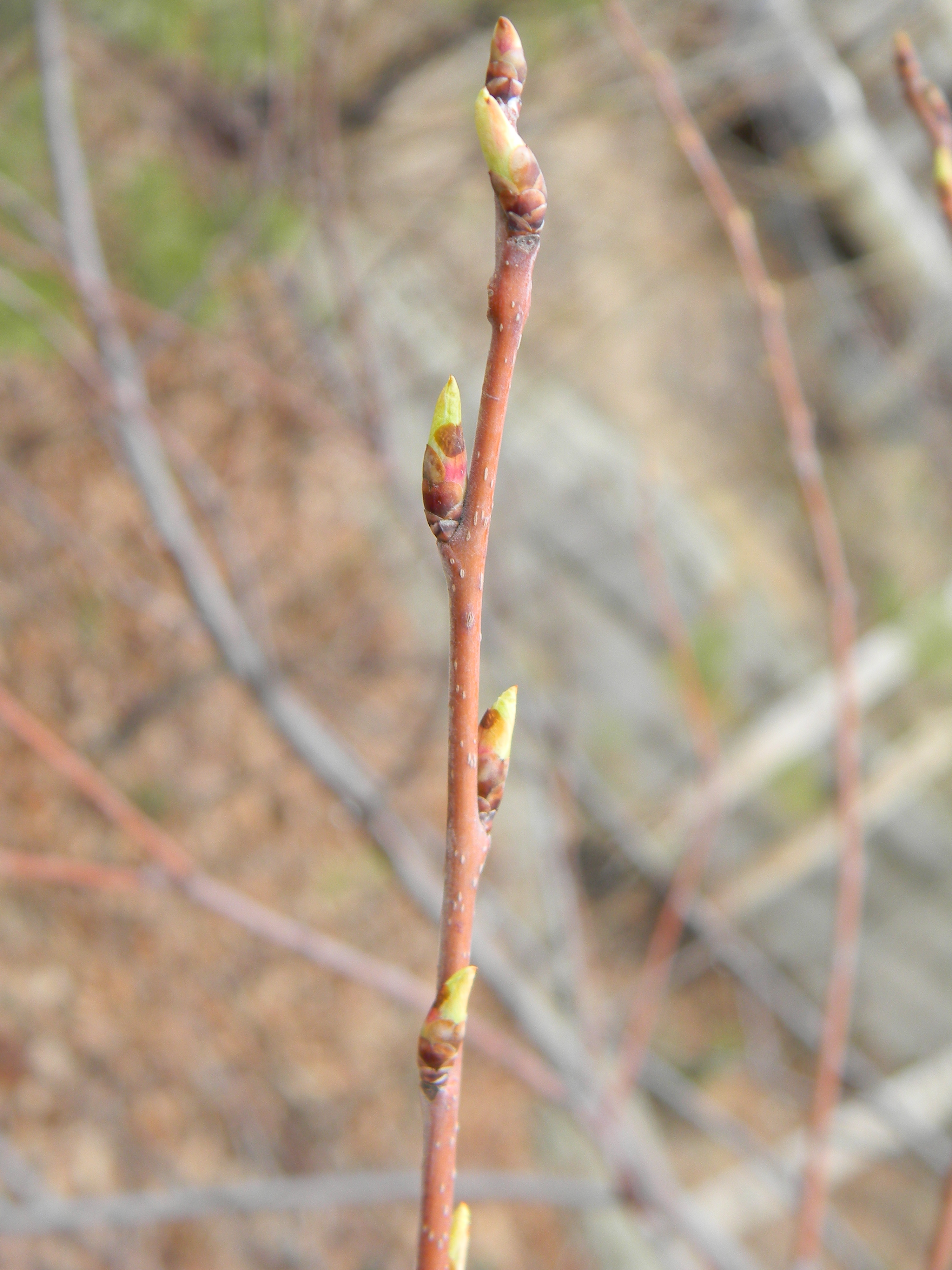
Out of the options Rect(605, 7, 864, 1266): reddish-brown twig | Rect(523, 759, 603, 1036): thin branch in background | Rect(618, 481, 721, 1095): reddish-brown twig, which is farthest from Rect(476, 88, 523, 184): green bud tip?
Rect(523, 759, 603, 1036): thin branch in background

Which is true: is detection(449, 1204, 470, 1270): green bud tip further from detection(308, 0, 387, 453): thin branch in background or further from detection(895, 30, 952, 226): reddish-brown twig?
detection(308, 0, 387, 453): thin branch in background

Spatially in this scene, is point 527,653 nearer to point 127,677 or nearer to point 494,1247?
point 127,677

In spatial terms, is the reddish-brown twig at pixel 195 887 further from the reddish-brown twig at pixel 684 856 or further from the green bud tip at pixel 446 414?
the green bud tip at pixel 446 414

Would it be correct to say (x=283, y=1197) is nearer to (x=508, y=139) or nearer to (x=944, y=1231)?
(x=944, y=1231)

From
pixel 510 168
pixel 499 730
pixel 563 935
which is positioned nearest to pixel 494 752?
pixel 499 730

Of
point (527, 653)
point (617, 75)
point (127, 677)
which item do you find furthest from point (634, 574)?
point (127, 677)

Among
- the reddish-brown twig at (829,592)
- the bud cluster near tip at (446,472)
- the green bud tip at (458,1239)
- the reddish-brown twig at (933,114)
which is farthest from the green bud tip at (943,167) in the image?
the green bud tip at (458,1239)
